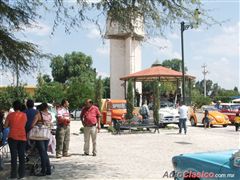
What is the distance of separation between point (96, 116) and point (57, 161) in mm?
2040

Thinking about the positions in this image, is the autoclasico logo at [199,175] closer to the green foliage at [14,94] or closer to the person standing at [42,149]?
the person standing at [42,149]

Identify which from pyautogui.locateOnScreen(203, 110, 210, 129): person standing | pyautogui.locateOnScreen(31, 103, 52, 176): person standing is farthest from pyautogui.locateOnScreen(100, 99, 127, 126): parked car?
pyautogui.locateOnScreen(31, 103, 52, 176): person standing

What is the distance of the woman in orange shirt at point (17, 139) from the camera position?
9.55 m

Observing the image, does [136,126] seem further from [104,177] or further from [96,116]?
[104,177]

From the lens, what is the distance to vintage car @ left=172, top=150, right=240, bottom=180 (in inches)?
201

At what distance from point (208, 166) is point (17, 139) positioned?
5.22 meters

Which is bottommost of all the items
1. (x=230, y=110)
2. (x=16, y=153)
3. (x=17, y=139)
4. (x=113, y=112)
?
(x=16, y=153)

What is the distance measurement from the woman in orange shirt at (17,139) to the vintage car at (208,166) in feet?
13.9

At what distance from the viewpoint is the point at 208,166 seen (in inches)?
219

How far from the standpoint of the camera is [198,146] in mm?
16172

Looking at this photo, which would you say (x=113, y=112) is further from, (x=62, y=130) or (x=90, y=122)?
(x=62, y=130)

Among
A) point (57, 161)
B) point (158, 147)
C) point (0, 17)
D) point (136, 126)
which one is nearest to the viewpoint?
point (0, 17)

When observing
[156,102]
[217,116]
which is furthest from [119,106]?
[217,116]

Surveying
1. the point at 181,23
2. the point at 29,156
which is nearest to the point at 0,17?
the point at 29,156
